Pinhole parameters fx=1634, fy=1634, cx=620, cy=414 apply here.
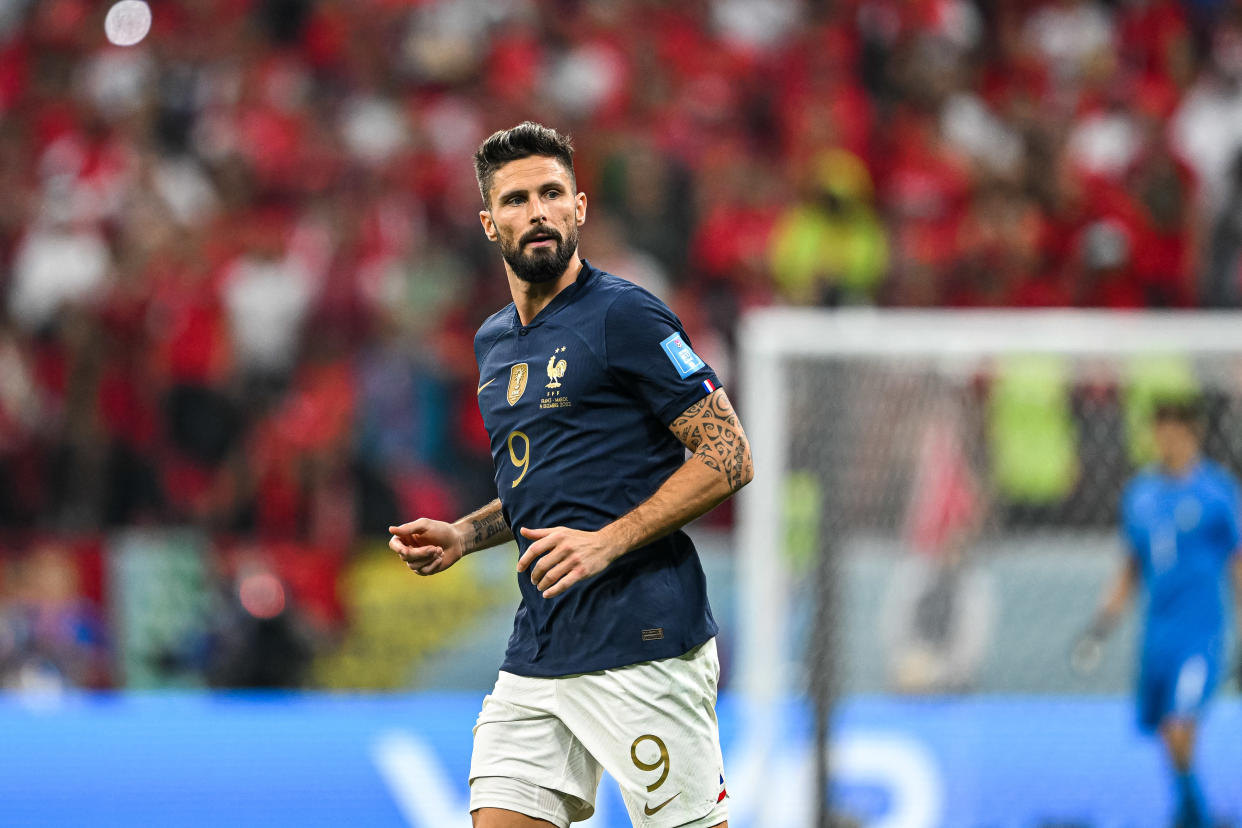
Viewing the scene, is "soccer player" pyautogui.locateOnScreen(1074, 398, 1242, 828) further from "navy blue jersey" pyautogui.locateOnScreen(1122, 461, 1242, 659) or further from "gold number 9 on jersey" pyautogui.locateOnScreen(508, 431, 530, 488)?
"gold number 9 on jersey" pyautogui.locateOnScreen(508, 431, 530, 488)

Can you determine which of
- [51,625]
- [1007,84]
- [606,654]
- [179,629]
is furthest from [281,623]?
[1007,84]

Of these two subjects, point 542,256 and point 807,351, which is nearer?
point 542,256

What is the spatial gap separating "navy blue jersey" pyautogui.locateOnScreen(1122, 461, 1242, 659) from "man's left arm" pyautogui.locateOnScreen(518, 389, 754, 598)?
4.24 metres

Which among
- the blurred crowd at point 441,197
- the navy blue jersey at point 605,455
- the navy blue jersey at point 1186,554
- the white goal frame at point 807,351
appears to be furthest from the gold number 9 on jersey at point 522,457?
the blurred crowd at point 441,197

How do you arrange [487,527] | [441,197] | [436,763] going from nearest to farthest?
[487,527], [436,763], [441,197]

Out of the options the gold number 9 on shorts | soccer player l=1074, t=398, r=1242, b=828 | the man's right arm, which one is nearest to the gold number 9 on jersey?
the man's right arm

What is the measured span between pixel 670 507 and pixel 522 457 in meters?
0.44

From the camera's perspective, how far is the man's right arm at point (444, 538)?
3.57m

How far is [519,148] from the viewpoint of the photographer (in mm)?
3514

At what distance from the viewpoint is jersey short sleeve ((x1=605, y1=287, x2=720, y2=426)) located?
11.0 ft

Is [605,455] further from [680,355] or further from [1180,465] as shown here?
[1180,465]

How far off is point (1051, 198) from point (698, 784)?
739cm

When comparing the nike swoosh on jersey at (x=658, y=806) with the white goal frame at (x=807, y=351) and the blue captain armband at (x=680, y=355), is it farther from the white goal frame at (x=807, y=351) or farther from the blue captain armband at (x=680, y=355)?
the white goal frame at (x=807, y=351)

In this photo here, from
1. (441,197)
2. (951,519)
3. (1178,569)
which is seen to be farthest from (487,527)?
(441,197)
